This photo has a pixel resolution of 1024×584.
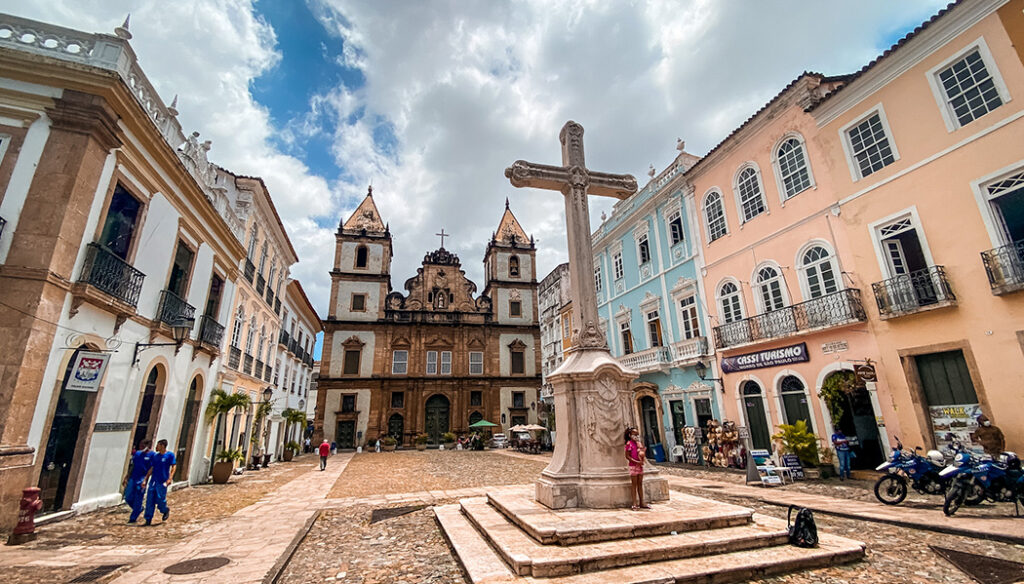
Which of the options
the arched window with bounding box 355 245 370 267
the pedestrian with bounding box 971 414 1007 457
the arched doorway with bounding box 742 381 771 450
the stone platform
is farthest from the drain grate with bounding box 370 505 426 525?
the arched window with bounding box 355 245 370 267

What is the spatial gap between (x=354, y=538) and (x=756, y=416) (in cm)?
1222

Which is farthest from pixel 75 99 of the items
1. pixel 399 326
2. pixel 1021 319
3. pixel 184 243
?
pixel 399 326

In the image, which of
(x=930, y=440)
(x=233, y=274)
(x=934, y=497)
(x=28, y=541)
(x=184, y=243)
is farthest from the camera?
(x=233, y=274)

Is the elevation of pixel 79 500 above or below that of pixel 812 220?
below

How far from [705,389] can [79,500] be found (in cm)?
1632

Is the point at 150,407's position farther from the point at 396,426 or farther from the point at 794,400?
the point at 396,426

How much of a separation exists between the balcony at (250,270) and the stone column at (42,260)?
8779 mm

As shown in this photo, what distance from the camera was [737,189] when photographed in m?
14.7

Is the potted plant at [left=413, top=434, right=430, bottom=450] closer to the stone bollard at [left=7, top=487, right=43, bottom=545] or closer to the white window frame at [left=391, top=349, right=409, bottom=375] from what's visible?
the white window frame at [left=391, top=349, right=409, bottom=375]

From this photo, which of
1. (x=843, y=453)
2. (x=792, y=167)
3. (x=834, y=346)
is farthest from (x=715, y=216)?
(x=843, y=453)

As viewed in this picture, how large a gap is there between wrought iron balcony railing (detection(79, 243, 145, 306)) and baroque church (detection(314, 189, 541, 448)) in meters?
24.3

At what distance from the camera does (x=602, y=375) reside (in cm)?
631

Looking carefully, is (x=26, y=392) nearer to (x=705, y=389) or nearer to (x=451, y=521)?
(x=451, y=521)

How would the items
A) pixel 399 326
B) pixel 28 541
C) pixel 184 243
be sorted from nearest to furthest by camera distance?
pixel 28 541 → pixel 184 243 → pixel 399 326
